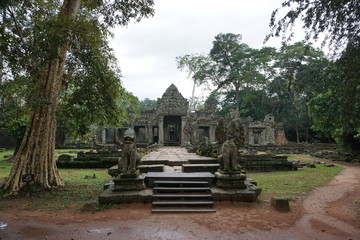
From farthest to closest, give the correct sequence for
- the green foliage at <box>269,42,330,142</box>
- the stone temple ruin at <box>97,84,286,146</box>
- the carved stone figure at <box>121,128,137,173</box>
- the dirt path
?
1. the green foliage at <box>269,42,330,142</box>
2. the stone temple ruin at <box>97,84,286,146</box>
3. the carved stone figure at <box>121,128,137,173</box>
4. the dirt path

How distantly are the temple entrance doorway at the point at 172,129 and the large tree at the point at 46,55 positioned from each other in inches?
695

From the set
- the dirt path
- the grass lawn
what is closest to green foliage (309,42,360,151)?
the dirt path

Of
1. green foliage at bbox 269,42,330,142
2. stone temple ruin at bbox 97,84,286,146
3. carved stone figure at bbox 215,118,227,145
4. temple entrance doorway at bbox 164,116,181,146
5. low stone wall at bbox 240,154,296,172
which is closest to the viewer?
carved stone figure at bbox 215,118,227,145

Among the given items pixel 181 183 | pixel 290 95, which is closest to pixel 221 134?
pixel 181 183

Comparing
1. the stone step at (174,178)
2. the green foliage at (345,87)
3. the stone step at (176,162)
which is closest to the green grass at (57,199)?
the stone step at (174,178)

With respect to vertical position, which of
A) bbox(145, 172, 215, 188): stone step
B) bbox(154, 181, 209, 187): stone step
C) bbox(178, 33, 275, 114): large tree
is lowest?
bbox(154, 181, 209, 187): stone step

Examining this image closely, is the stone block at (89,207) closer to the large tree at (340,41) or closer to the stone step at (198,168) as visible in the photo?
the stone step at (198,168)

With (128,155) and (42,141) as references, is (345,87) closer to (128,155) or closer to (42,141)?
(128,155)

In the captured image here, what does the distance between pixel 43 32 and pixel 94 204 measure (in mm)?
4539

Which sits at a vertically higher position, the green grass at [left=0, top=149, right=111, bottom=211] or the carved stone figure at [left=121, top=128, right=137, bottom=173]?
the carved stone figure at [left=121, top=128, right=137, bottom=173]

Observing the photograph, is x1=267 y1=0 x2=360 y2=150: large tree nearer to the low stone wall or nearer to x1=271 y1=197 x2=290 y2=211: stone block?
x1=271 y1=197 x2=290 y2=211: stone block

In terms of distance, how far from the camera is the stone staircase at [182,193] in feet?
16.6

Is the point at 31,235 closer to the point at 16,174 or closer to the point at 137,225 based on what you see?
the point at 137,225

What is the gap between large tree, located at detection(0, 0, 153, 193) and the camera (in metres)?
5.11
